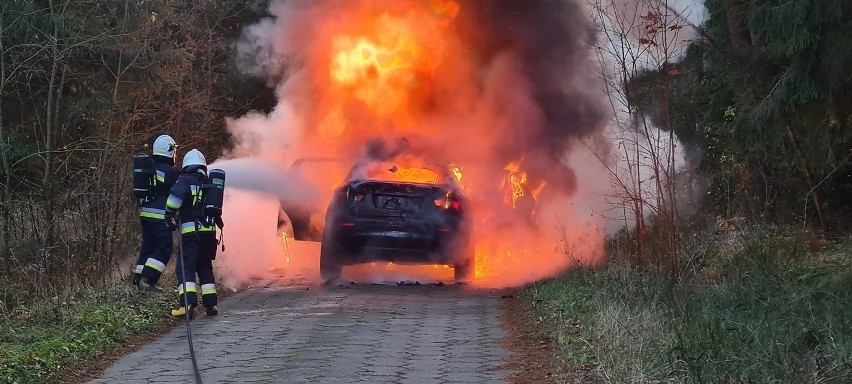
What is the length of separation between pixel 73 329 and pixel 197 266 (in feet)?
6.68

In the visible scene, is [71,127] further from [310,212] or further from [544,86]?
[544,86]

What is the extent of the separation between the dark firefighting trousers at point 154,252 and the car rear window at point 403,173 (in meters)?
3.04

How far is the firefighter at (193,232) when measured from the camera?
10469mm

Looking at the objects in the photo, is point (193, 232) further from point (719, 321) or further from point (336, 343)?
point (719, 321)

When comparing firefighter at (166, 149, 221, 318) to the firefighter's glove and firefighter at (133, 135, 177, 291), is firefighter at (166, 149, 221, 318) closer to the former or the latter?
the firefighter's glove

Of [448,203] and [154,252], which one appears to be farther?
[448,203]

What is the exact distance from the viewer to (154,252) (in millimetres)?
11617

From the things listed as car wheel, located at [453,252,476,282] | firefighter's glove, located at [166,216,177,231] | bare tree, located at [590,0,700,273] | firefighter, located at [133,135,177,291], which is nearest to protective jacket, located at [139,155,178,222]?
firefighter, located at [133,135,177,291]

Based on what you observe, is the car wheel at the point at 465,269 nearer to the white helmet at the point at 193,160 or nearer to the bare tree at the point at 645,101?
the bare tree at the point at 645,101

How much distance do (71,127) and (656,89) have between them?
8.37 meters

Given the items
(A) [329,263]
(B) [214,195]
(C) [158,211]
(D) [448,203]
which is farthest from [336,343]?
(D) [448,203]

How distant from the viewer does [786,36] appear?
9758 millimetres

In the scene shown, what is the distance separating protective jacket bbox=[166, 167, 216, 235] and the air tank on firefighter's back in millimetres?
87

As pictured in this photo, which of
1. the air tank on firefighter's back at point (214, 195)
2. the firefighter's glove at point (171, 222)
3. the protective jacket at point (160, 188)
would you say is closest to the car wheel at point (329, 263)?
the protective jacket at point (160, 188)
